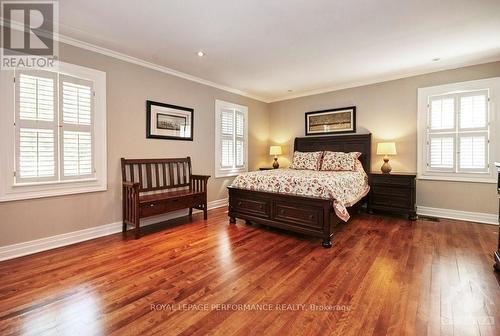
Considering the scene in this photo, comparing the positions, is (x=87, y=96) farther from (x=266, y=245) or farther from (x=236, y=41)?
(x=266, y=245)

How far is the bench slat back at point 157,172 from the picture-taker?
11.9 ft

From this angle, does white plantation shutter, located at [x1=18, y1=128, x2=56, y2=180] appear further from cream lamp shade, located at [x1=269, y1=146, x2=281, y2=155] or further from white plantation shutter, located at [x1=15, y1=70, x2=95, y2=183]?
cream lamp shade, located at [x1=269, y1=146, x2=281, y2=155]

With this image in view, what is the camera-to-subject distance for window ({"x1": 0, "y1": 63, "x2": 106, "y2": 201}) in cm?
262

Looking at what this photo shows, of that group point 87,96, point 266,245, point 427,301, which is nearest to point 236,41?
point 87,96

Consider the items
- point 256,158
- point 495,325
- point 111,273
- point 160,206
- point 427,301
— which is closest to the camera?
point 495,325

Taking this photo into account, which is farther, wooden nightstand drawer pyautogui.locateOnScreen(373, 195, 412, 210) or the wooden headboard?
the wooden headboard

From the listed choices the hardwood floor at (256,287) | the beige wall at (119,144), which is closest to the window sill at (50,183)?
the beige wall at (119,144)

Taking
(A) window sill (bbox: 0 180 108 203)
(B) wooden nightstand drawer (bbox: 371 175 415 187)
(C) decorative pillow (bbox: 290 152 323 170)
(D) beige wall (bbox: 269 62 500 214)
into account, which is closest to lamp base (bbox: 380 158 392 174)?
(B) wooden nightstand drawer (bbox: 371 175 415 187)

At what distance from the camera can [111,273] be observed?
2289 mm

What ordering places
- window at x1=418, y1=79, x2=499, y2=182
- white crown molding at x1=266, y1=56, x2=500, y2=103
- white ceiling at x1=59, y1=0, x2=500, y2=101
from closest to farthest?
1. white ceiling at x1=59, y1=0, x2=500, y2=101
2. window at x1=418, y1=79, x2=499, y2=182
3. white crown molding at x1=266, y1=56, x2=500, y2=103

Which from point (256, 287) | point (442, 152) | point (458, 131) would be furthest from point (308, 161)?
point (256, 287)

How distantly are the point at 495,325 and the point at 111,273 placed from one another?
9.75 feet

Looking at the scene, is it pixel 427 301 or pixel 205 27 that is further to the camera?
pixel 205 27

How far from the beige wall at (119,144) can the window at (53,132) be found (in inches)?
4.7
